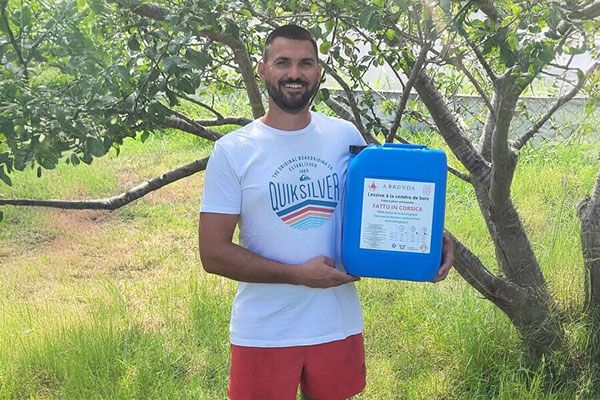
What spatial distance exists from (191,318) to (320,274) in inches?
77.4

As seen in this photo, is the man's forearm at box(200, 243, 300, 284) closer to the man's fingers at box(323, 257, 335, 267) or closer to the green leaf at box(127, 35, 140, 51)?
the man's fingers at box(323, 257, 335, 267)

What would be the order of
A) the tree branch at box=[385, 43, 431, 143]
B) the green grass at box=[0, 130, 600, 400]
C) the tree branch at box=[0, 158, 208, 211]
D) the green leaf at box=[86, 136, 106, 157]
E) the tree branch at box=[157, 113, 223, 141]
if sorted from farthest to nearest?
the green grass at box=[0, 130, 600, 400]
the tree branch at box=[157, 113, 223, 141]
the tree branch at box=[0, 158, 208, 211]
the tree branch at box=[385, 43, 431, 143]
the green leaf at box=[86, 136, 106, 157]

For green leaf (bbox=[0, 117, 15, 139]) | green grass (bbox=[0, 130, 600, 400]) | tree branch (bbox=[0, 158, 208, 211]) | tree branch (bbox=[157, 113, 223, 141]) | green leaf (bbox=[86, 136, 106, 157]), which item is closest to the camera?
green leaf (bbox=[0, 117, 15, 139])

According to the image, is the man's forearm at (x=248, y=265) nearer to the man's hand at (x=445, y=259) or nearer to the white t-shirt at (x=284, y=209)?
the white t-shirt at (x=284, y=209)

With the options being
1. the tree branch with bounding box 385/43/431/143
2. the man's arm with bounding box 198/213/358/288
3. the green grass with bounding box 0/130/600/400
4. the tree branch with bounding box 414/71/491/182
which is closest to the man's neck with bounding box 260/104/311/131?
the man's arm with bounding box 198/213/358/288

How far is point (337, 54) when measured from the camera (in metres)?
2.46

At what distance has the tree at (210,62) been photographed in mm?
1832

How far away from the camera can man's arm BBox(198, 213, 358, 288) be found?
1.87m

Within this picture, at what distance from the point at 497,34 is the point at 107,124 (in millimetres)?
985

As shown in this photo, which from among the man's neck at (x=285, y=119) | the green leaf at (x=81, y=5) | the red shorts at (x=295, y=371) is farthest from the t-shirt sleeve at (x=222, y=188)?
the green leaf at (x=81, y=5)

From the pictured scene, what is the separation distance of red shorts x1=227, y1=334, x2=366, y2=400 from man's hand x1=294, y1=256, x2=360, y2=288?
194mm

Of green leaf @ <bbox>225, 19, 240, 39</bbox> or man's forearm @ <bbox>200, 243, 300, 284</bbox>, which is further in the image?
green leaf @ <bbox>225, 19, 240, 39</bbox>

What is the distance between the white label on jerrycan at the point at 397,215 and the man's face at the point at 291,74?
0.89 feet

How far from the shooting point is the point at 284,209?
191 cm
